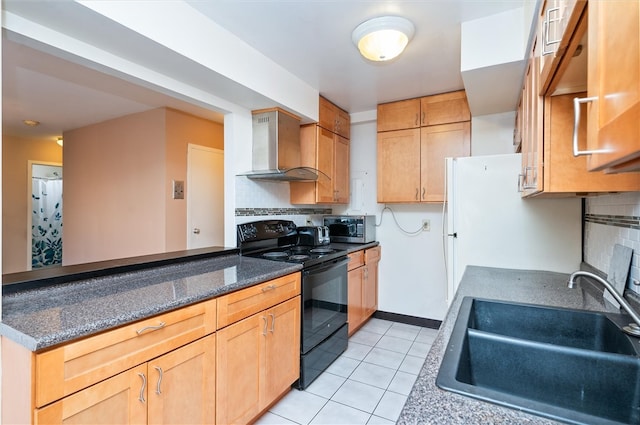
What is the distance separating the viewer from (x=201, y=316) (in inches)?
57.8

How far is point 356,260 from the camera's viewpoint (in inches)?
120

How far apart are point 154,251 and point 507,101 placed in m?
3.63

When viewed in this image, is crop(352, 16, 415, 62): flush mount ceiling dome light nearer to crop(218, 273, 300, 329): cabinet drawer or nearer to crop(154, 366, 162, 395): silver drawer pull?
crop(218, 273, 300, 329): cabinet drawer

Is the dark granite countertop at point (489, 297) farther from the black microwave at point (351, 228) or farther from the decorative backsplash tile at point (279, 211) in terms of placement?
the decorative backsplash tile at point (279, 211)

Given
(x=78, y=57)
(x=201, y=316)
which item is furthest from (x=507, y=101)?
(x=78, y=57)

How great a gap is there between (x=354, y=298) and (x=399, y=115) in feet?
6.22

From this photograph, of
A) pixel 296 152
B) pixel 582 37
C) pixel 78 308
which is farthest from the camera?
pixel 296 152

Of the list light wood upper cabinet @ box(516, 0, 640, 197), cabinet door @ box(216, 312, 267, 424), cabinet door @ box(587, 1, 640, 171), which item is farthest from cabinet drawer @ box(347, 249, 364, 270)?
cabinet door @ box(587, 1, 640, 171)

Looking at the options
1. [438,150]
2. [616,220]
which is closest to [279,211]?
[438,150]

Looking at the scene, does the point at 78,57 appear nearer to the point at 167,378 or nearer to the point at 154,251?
the point at 167,378

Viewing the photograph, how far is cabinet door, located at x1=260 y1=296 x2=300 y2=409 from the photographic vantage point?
6.22 ft

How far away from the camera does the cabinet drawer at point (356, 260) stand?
2938 millimetres

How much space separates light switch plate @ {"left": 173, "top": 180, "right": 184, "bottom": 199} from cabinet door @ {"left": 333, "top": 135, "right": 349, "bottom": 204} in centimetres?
170

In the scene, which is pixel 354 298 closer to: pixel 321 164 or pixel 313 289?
pixel 313 289
